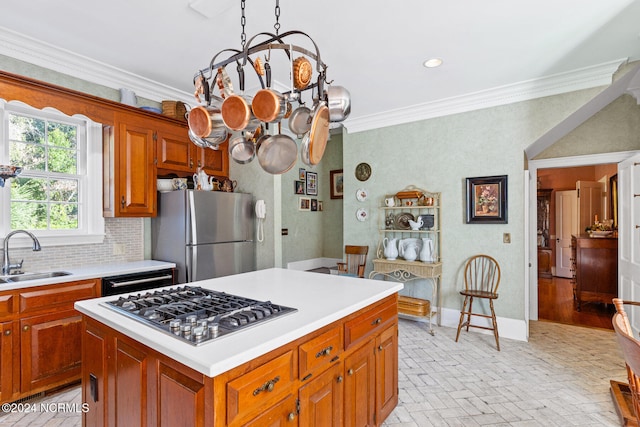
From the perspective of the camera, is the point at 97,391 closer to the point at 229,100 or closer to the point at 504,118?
the point at 229,100

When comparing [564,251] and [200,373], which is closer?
[200,373]

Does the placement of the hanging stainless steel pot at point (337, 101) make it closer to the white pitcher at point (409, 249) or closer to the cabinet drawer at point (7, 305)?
the cabinet drawer at point (7, 305)

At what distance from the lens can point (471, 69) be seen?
3.12m

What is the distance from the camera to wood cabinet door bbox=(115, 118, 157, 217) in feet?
10.0

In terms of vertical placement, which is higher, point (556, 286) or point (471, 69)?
point (471, 69)

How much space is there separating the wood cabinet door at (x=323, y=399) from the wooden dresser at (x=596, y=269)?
481cm

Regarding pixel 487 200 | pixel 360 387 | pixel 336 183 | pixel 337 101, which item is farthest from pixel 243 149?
pixel 336 183

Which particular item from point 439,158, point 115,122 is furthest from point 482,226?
point 115,122

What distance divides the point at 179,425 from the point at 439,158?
3.79m

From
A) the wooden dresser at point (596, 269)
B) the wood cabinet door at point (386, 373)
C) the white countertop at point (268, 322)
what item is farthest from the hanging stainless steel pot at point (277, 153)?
the wooden dresser at point (596, 269)

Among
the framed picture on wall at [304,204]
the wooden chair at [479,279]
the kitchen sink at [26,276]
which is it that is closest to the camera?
the kitchen sink at [26,276]

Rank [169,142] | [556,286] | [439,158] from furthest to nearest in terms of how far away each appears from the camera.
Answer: [556,286], [439,158], [169,142]

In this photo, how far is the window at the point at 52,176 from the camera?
108 inches

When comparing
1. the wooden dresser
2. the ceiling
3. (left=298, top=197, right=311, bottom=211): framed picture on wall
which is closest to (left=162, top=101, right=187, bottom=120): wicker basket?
the ceiling
